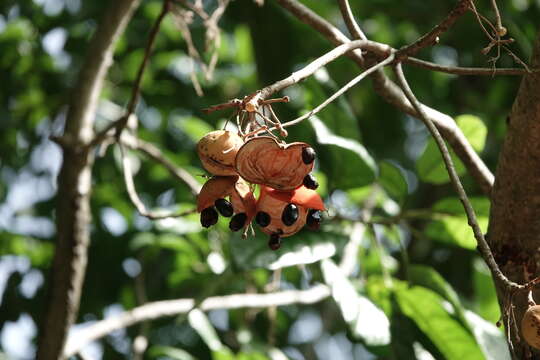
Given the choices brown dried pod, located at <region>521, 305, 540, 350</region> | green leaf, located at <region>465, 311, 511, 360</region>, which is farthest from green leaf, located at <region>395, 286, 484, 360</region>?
brown dried pod, located at <region>521, 305, 540, 350</region>

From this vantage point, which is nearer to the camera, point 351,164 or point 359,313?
point 359,313

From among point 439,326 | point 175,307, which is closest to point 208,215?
point 439,326

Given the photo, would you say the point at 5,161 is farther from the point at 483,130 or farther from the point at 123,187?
the point at 483,130

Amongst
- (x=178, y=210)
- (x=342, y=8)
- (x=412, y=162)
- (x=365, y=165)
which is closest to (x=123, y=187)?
(x=178, y=210)

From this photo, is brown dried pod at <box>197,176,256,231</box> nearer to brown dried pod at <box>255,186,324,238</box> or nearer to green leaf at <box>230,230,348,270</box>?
brown dried pod at <box>255,186,324,238</box>

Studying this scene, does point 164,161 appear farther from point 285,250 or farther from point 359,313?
point 359,313
